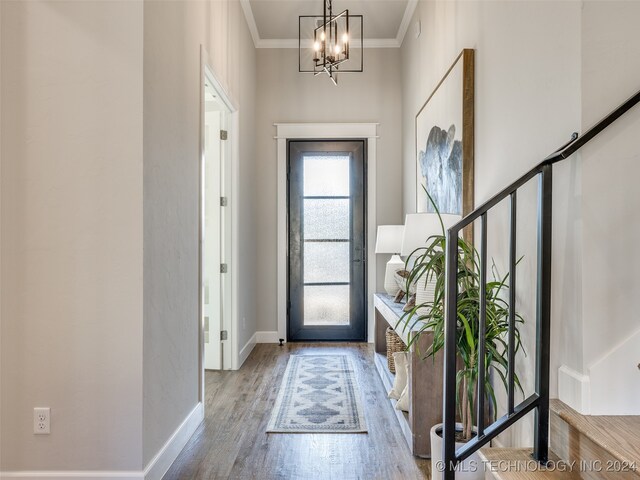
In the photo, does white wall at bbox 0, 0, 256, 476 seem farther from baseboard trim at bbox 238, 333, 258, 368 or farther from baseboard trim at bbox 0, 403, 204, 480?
baseboard trim at bbox 238, 333, 258, 368

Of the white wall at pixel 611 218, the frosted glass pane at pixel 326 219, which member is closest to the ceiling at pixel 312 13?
the frosted glass pane at pixel 326 219

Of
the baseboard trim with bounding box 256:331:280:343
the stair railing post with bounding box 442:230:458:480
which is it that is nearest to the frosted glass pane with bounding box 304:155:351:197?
the baseboard trim with bounding box 256:331:280:343

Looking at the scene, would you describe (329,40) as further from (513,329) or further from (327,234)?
(513,329)

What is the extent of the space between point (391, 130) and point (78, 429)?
3.98m

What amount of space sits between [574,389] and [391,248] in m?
2.25

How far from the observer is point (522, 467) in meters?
1.45

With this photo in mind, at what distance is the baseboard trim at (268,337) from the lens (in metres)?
4.74

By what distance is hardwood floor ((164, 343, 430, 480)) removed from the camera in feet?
6.72

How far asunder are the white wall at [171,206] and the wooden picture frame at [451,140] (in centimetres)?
159

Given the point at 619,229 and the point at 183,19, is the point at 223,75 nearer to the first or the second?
the point at 183,19

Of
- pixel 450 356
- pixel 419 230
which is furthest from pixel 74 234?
pixel 419 230

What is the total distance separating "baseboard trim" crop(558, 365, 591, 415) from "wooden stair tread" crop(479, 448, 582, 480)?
19 centimetres

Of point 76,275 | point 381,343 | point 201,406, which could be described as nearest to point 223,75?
point 76,275

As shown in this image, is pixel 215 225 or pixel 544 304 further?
pixel 215 225
